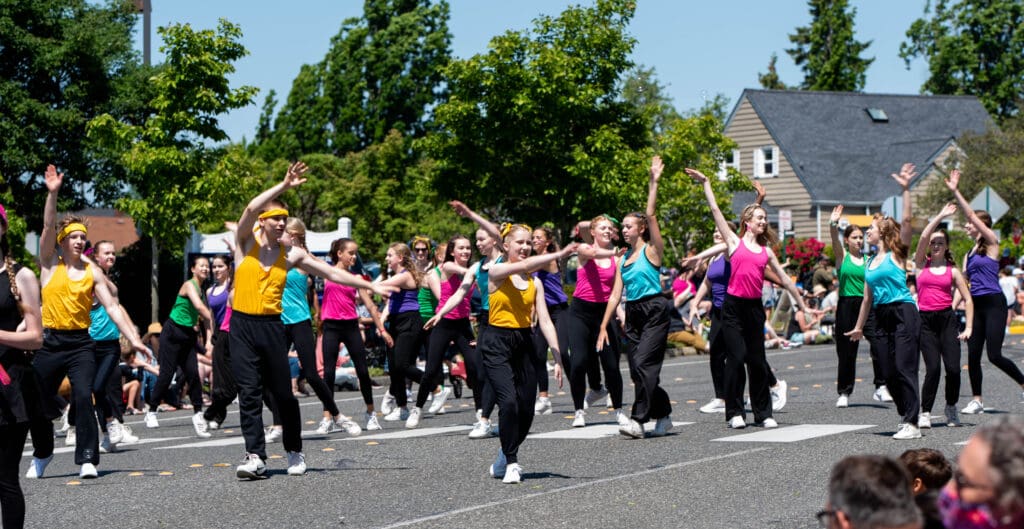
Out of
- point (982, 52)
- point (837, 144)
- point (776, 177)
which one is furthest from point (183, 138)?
point (982, 52)

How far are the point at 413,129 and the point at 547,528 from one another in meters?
59.9

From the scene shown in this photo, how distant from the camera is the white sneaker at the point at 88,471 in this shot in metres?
10.5

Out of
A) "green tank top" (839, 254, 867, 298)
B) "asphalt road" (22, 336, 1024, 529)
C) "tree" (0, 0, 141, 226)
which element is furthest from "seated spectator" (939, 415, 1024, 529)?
"tree" (0, 0, 141, 226)

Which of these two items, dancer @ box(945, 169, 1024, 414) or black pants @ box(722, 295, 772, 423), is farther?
dancer @ box(945, 169, 1024, 414)

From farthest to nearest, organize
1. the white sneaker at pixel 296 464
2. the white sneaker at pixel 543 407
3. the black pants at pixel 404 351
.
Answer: the white sneaker at pixel 543 407, the black pants at pixel 404 351, the white sneaker at pixel 296 464

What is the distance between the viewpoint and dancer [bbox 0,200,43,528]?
21.5 ft

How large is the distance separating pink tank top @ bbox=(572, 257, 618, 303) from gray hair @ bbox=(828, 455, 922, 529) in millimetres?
9345

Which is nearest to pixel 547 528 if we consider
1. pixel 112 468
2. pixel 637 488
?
pixel 637 488

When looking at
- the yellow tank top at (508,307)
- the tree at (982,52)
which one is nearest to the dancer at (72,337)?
the yellow tank top at (508,307)

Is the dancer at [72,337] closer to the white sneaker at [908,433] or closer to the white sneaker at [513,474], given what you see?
the white sneaker at [513,474]

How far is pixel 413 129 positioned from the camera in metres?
66.8

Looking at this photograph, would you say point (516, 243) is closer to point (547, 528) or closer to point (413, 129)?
point (547, 528)

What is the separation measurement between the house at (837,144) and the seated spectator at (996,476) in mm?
65092

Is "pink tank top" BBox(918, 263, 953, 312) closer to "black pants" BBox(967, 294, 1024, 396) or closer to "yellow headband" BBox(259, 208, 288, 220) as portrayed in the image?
"black pants" BBox(967, 294, 1024, 396)
